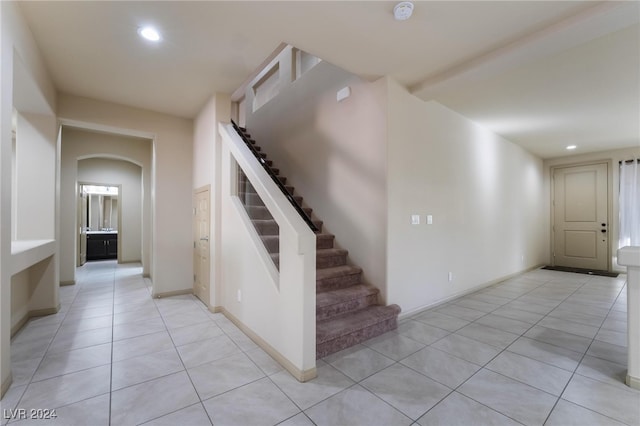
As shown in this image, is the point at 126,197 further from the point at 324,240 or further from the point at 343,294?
the point at 343,294

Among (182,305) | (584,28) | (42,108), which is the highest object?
(584,28)

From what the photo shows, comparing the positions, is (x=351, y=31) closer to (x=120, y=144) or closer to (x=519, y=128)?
(x=519, y=128)

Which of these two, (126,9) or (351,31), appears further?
(351,31)

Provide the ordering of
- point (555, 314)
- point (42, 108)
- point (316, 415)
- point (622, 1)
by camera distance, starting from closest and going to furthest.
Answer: point (316, 415), point (622, 1), point (42, 108), point (555, 314)

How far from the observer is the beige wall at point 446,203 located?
11.3ft

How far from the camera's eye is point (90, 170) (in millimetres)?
7215

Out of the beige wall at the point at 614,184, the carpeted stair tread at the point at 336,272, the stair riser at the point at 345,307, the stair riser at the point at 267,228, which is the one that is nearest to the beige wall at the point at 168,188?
the stair riser at the point at 267,228

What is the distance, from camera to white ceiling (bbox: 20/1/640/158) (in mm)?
2234

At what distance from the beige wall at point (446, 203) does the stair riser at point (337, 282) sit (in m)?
0.45

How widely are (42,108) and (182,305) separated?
306 centimetres

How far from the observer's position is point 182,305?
411 centimetres

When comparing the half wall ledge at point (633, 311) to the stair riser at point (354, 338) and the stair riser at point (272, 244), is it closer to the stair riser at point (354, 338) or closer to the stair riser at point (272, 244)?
the stair riser at point (354, 338)

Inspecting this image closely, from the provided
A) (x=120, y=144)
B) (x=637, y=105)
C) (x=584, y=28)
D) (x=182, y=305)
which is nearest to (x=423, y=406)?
(x=584, y=28)

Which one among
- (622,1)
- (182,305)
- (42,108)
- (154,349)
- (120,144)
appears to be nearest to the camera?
(622,1)
